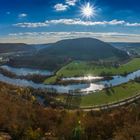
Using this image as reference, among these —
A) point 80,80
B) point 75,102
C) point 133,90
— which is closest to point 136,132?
point 75,102

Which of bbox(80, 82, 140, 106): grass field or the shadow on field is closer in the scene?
the shadow on field

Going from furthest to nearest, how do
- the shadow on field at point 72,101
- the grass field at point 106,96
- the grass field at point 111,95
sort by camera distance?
the grass field at point 111,95 < the grass field at point 106,96 < the shadow on field at point 72,101

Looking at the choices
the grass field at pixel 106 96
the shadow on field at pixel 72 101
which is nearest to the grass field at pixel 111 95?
the grass field at pixel 106 96

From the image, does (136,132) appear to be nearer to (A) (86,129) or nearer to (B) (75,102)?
(A) (86,129)

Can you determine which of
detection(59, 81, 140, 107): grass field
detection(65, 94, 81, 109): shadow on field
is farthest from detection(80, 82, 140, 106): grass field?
detection(65, 94, 81, 109): shadow on field

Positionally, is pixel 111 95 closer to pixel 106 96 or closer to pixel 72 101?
pixel 106 96

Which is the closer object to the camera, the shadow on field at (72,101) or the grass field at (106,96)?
the shadow on field at (72,101)

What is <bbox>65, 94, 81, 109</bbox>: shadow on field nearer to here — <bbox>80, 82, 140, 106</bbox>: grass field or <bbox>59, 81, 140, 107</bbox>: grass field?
<bbox>59, 81, 140, 107</bbox>: grass field

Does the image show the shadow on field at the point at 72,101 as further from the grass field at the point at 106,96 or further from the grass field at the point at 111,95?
the grass field at the point at 111,95

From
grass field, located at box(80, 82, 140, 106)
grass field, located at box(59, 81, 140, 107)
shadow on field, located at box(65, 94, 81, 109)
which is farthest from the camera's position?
grass field, located at box(80, 82, 140, 106)
